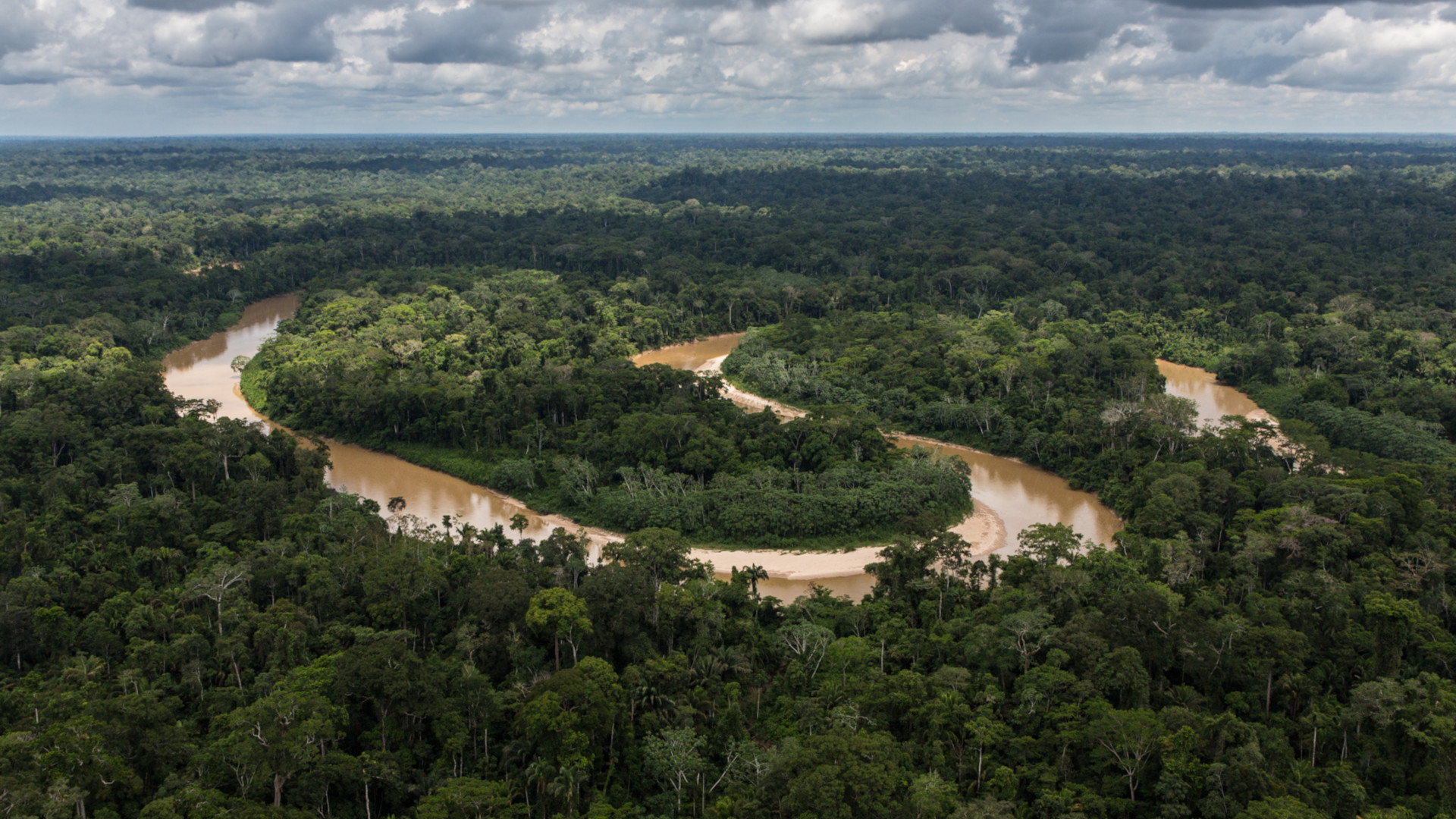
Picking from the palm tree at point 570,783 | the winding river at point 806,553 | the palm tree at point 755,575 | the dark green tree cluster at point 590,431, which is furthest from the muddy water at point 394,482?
the palm tree at point 570,783

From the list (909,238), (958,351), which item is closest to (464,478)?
(958,351)

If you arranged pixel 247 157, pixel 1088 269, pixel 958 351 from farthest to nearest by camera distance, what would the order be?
pixel 247 157 → pixel 1088 269 → pixel 958 351

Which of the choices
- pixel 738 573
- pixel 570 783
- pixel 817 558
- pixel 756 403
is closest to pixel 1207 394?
pixel 756 403

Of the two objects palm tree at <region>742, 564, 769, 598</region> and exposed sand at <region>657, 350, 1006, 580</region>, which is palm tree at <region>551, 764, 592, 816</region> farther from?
exposed sand at <region>657, 350, 1006, 580</region>

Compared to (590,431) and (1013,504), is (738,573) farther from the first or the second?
(1013,504)

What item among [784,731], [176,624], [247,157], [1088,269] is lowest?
[784,731]

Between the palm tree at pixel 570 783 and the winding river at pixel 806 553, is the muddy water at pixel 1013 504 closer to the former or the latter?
the winding river at pixel 806 553

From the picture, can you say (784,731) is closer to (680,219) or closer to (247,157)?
(680,219)
